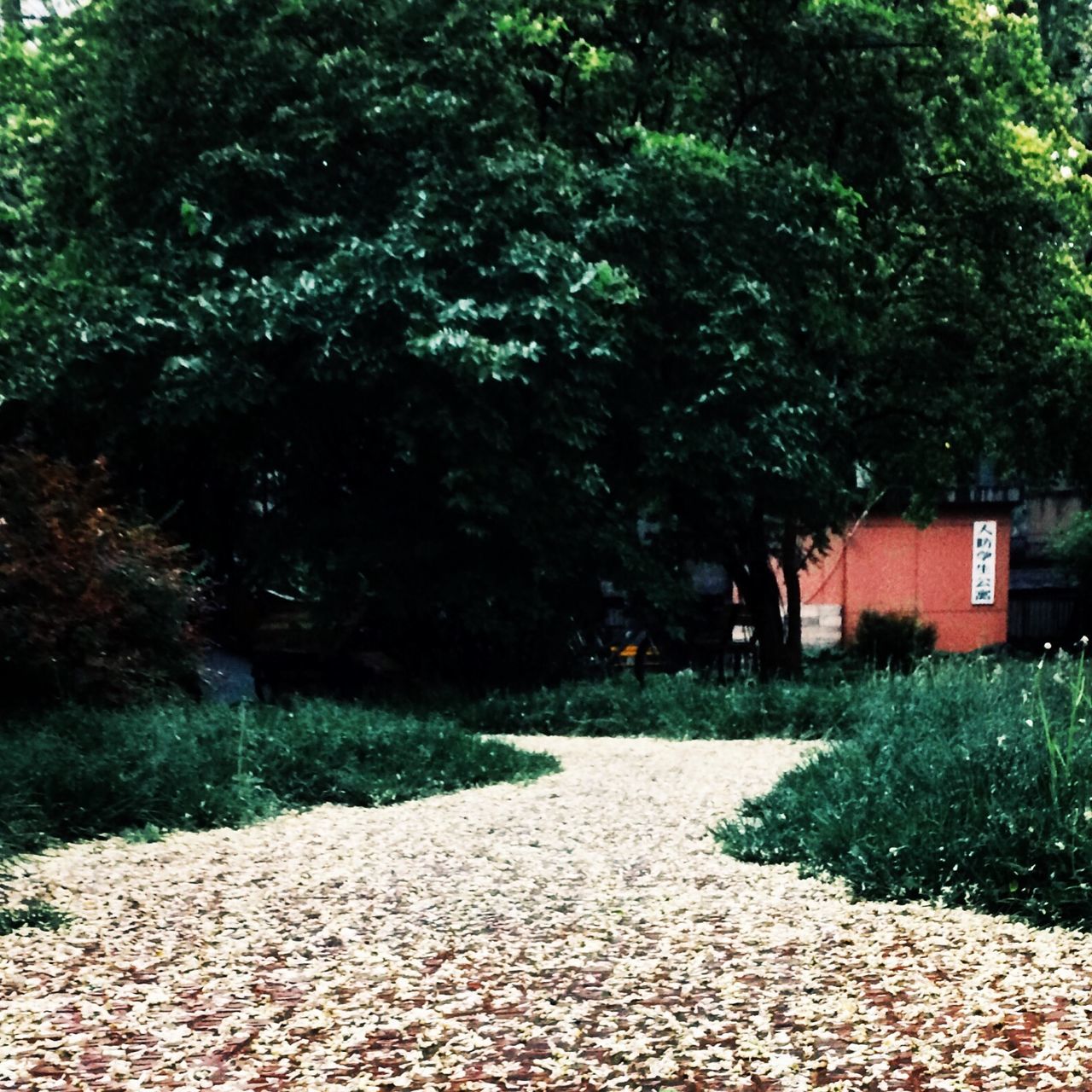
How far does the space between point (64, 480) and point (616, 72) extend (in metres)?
6.47

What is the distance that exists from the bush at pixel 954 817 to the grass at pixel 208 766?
2.17 metres

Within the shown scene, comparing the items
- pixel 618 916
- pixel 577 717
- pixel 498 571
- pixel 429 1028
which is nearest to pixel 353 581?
pixel 498 571

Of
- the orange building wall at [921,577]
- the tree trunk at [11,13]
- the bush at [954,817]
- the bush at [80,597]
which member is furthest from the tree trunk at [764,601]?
the tree trunk at [11,13]

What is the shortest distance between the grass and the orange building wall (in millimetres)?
14029

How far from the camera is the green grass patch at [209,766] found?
636 cm

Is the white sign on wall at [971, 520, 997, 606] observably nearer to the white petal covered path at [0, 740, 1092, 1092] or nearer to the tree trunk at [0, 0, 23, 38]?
the tree trunk at [0, 0, 23, 38]

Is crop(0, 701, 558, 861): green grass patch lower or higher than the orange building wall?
lower

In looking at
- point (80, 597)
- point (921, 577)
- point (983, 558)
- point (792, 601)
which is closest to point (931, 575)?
point (921, 577)

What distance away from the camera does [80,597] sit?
29.2 feet

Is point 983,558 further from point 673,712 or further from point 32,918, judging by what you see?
point 32,918

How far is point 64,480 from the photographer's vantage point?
9828mm

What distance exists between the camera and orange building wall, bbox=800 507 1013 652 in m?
22.3

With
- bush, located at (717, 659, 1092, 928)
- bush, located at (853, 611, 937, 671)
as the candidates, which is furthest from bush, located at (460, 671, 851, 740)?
bush, located at (853, 611, 937, 671)

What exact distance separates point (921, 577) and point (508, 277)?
44.6 feet
